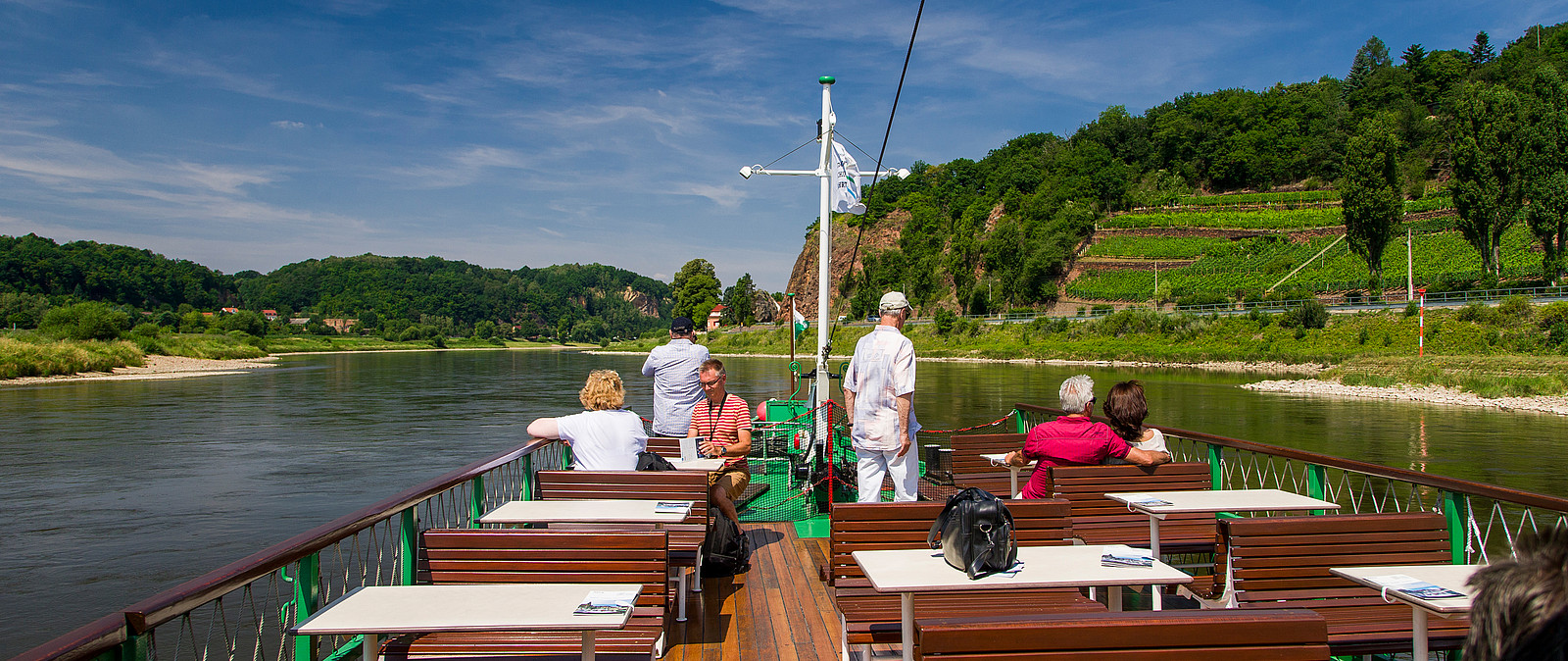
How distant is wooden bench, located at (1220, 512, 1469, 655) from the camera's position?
10.6 ft

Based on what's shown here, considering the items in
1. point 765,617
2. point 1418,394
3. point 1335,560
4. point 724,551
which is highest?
point 1335,560

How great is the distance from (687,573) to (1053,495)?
7.52ft

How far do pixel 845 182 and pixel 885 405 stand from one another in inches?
195

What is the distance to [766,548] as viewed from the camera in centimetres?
628

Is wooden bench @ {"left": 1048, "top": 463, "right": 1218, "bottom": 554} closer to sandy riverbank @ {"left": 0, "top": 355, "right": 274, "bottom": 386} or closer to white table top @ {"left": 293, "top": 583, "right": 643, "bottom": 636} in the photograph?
white table top @ {"left": 293, "top": 583, "right": 643, "bottom": 636}

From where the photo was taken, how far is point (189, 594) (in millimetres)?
2383

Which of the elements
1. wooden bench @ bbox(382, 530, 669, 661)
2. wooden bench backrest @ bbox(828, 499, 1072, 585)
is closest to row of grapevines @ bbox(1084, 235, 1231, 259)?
wooden bench backrest @ bbox(828, 499, 1072, 585)

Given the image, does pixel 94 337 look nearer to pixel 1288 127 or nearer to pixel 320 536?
pixel 320 536

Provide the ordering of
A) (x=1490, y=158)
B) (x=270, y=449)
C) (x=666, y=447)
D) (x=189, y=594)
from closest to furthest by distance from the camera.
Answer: (x=189, y=594) → (x=666, y=447) → (x=270, y=449) → (x=1490, y=158)

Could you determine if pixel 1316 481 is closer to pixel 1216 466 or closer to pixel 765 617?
pixel 1216 466

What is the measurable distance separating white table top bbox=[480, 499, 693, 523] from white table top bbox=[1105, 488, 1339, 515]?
90.8 inches

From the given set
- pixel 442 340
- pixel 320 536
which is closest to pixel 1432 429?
pixel 320 536

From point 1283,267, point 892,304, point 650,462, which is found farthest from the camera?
point 1283,267

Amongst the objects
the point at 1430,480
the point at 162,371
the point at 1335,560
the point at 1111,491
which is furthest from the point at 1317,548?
the point at 162,371
